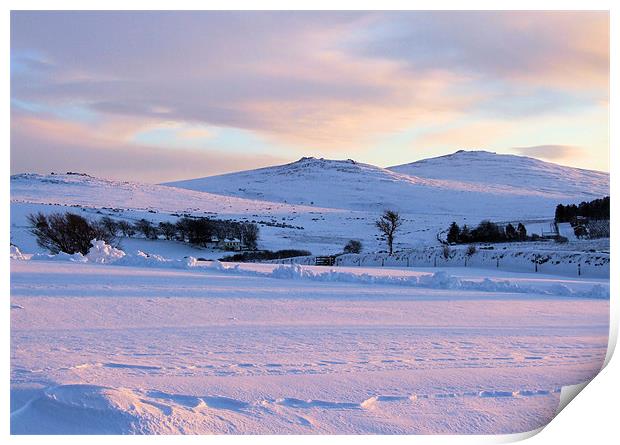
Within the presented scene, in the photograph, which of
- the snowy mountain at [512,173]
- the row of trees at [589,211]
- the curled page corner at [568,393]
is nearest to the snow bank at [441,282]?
the curled page corner at [568,393]

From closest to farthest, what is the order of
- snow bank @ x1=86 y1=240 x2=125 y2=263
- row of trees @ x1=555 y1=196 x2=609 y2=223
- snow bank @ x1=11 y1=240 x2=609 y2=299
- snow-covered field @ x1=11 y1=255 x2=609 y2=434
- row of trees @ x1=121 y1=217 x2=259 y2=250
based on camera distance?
snow-covered field @ x1=11 y1=255 x2=609 y2=434, snow bank @ x1=11 y1=240 x2=609 y2=299, snow bank @ x1=86 y1=240 x2=125 y2=263, row of trees @ x1=555 y1=196 x2=609 y2=223, row of trees @ x1=121 y1=217 x2=259 y2=250

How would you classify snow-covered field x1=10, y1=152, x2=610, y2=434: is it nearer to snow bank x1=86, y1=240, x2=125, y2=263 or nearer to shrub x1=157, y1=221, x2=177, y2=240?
snow bank x1=86, y1=240, x2=125, y2=263

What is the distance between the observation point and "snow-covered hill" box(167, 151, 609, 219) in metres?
80.0

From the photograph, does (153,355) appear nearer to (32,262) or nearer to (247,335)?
(247,335)

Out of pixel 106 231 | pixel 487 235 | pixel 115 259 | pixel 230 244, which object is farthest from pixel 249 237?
pixel 115 259

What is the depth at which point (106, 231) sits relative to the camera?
2772cm

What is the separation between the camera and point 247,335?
663cm

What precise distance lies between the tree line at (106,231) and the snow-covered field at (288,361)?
14.5m

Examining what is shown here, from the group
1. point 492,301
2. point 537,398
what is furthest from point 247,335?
point 492,301

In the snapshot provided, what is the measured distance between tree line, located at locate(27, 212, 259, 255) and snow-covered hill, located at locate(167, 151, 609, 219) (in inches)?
1643

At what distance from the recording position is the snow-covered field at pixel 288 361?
4363 mm

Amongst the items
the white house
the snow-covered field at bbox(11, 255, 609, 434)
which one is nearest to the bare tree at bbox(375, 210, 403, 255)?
the white house

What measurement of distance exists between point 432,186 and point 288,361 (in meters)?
95.5

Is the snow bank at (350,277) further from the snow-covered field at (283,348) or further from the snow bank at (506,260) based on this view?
the snow bank at (506,260)
